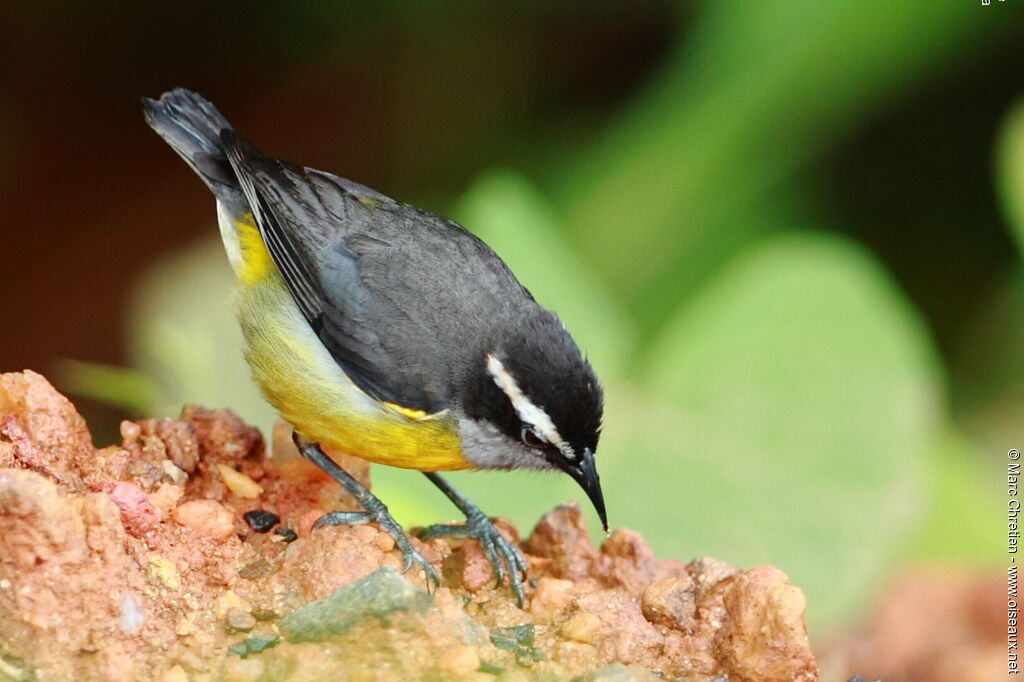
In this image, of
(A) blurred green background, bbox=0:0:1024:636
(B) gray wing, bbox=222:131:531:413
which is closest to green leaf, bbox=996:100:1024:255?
(A) blurred green background, bbox=0:0:1024:636

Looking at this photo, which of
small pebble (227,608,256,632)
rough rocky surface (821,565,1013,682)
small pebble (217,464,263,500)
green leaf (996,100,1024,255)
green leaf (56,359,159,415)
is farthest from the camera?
green leaf (996,100,1024,255)

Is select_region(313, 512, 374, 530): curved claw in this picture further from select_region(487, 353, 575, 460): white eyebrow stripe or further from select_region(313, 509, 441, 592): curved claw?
select_region(487, 353, 575, 460): white eyebrow stripe

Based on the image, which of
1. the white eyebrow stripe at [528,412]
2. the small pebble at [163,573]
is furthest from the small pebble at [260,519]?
the white eyebrow stripe at [528,412]

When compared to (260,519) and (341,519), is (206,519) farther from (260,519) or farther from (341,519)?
(341,519)

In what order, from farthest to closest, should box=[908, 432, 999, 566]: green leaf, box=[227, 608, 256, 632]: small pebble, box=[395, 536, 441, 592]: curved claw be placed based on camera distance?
box=[908, 432, 999, 566]: green leaf < box=[395, 536, 441, 592]: curved claw < box=[227, 608, 256, 632]: small pebble

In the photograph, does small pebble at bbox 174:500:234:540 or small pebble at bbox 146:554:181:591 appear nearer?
small pebble at bbox 146:554:181:591

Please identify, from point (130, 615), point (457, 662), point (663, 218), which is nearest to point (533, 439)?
point (457, 662)
